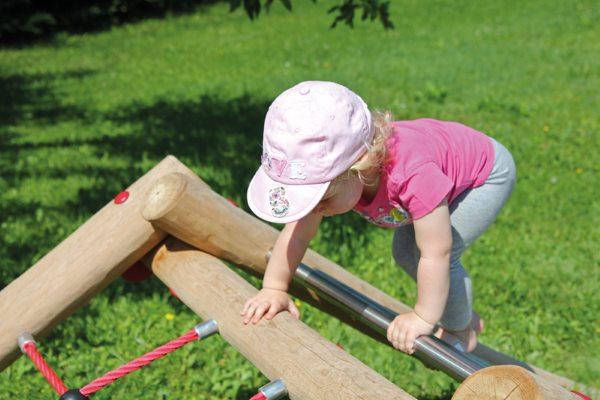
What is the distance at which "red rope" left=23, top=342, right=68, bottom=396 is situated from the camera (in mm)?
2004

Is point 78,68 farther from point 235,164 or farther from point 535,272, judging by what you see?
point 535,272

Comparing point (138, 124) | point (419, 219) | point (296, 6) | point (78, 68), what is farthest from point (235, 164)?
point (296, 6)

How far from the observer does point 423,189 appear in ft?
6.66

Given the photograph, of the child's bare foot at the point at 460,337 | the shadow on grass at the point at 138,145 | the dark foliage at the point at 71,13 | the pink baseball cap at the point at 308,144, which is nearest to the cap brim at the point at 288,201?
the pink baseball cap at the point at 308,144

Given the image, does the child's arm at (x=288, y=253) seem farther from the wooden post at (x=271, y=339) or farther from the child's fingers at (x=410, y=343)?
the child's fingers at (x=410, y=343)

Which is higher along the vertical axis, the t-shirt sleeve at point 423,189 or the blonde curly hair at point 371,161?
the blonde curly hair at point 371,161

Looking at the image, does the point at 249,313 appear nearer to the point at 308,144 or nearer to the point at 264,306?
the point at 264,306

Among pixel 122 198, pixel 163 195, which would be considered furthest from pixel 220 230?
pixel 122 198

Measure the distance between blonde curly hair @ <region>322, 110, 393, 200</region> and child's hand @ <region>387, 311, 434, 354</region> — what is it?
37cm

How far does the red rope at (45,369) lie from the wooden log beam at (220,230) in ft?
1.61

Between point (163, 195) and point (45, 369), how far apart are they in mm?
600

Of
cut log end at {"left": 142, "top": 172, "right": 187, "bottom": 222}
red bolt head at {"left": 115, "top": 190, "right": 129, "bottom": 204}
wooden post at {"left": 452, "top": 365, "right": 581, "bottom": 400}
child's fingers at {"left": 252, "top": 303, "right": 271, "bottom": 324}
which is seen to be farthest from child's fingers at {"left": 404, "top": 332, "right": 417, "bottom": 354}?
red bolt head at {"left": 115, "top": 190, "right": 129, "bottom": 204}

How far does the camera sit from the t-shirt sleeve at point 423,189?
2.01 m

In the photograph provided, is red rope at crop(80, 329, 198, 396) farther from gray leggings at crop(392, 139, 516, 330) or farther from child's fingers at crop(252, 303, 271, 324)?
→ gray leggings at crop(392, 139, 516, 330)
